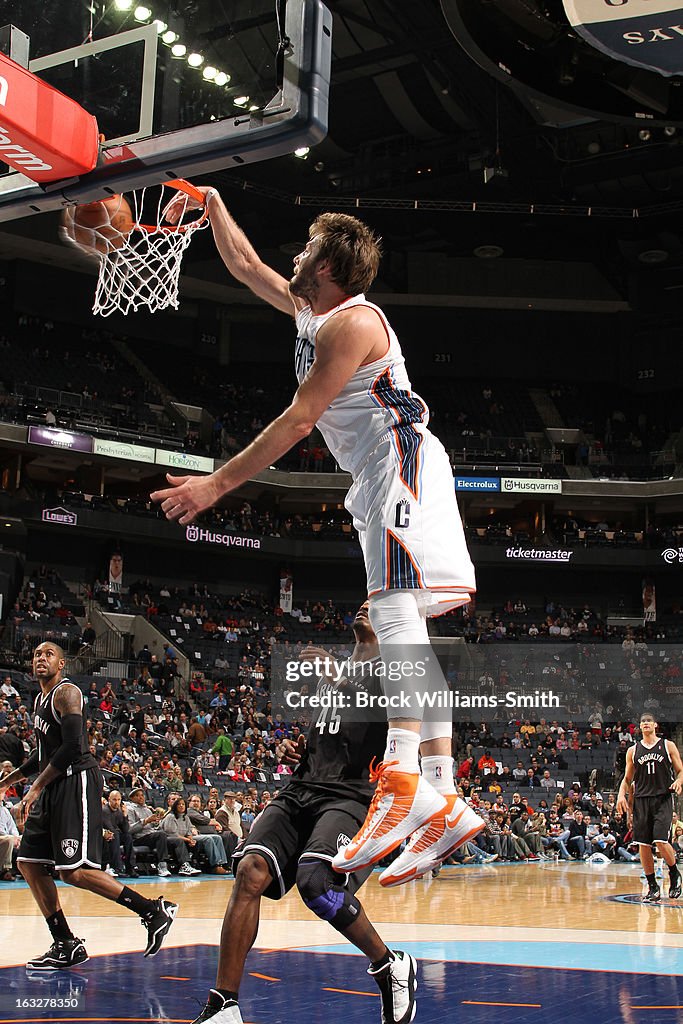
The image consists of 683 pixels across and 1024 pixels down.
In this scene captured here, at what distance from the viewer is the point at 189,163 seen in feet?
15.6

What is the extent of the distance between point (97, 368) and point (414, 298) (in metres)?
12.7

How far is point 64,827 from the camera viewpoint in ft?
24.0

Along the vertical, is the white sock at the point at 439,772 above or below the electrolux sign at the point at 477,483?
below

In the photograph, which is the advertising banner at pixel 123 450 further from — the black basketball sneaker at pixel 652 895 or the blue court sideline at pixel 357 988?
the blue court sideline at pixel 357 988

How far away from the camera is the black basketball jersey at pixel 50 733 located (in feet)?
24.8

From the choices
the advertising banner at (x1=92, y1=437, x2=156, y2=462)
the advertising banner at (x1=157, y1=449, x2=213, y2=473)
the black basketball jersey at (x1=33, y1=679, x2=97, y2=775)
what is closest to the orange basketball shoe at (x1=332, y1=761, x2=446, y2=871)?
the black basketball jersey at (x1=33, y1=679, x2=97, y2=775)

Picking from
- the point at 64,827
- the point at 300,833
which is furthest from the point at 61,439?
the point at 300,833

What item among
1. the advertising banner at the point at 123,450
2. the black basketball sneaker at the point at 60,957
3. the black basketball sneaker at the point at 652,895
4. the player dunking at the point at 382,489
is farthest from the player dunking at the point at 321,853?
the advertising banner at the point at 123,450

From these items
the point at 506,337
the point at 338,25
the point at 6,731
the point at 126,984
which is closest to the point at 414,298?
the point at 506,337

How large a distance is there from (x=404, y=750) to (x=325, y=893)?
5.00ft

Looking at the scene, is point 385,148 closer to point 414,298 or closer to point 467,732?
point 414,298

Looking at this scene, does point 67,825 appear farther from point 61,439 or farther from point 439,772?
point 61,439

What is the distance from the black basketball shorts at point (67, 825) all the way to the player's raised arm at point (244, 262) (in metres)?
4.48

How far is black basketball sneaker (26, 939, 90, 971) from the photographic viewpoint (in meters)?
7.20
